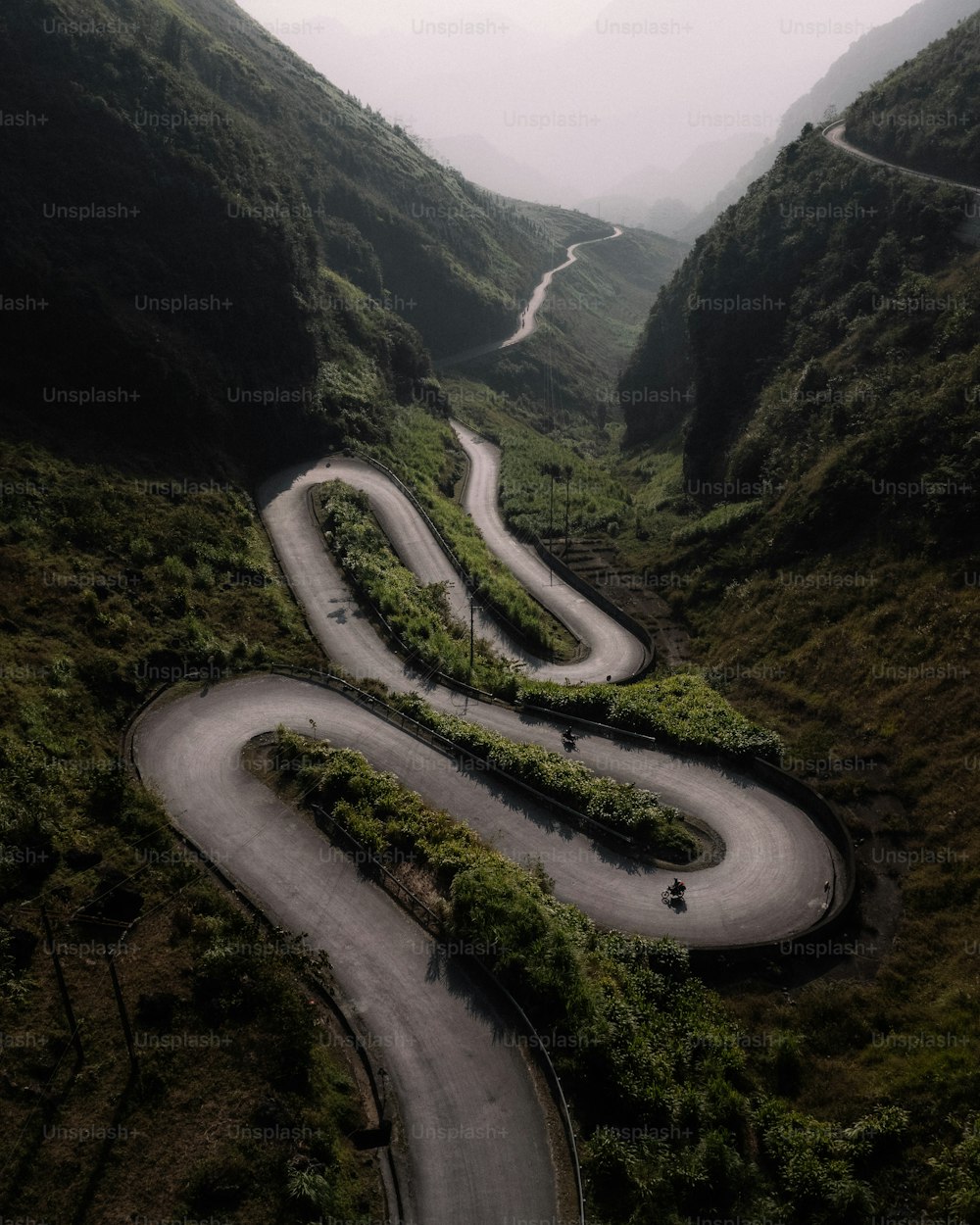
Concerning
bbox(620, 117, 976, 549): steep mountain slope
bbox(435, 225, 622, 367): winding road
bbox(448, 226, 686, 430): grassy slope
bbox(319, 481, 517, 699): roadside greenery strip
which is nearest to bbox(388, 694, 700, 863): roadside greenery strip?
bbox(319, 481, 517, 699): roadside greenery strip

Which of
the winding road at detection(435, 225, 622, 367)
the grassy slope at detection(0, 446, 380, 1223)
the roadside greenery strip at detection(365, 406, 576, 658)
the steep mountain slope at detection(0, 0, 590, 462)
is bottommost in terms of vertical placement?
the grassy slope at detection(0, 446, 380, 1223)

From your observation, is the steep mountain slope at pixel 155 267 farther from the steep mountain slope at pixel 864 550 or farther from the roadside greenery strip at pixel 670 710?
the steep mountain slope at pixel 864 550

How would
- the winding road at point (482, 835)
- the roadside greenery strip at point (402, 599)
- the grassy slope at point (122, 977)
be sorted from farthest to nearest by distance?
the roadside greenery strip at point (402, 599)
the winding road at point (482, 835)
the grassy slope at point (122, 977)

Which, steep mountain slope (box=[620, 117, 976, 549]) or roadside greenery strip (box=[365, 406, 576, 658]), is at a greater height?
steep mountain slope (box=[620, 117, 976, 549])

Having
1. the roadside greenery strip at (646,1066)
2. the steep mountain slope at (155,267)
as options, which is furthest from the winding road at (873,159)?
the roadside greenery strip at (646,1066)

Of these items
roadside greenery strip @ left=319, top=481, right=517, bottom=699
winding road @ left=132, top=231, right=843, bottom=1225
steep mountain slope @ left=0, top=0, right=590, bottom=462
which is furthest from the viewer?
steep mountain slope @ left=0, top=0, right=590, bottom=462

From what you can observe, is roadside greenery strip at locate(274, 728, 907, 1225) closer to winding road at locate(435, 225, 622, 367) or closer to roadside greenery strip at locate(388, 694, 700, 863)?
roadside greenery strip at locate(388, 694, 700, 863)
